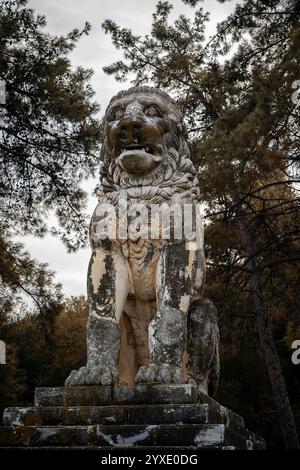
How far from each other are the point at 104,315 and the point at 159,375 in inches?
26.7

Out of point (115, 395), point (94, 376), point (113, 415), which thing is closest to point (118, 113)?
point (94, 376)

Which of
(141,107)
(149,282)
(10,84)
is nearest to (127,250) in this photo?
(149,282)

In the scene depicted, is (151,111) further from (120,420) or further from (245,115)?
(245,115)

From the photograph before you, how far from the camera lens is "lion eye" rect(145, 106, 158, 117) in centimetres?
546

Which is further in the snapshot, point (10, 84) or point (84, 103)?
point (84, 103)

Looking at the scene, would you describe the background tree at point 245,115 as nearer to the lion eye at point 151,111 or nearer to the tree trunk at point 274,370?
the tree trunk at point 274,370

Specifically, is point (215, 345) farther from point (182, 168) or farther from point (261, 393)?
point (261, 393)

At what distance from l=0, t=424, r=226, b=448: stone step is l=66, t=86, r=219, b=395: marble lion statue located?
0.47m

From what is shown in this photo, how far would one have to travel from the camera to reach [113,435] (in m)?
4.18

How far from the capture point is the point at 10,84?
1118 cm

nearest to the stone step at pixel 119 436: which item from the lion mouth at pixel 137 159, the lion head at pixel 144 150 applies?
the lion head at pixel 144 150

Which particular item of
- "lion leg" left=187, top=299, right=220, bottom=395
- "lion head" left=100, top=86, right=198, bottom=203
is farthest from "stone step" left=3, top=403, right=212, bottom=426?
"lion head" left=100, top=86, right=198, bottom=203

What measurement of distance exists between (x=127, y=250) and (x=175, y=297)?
0.53m

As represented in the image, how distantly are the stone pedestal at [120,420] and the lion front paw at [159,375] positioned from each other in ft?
0.31
